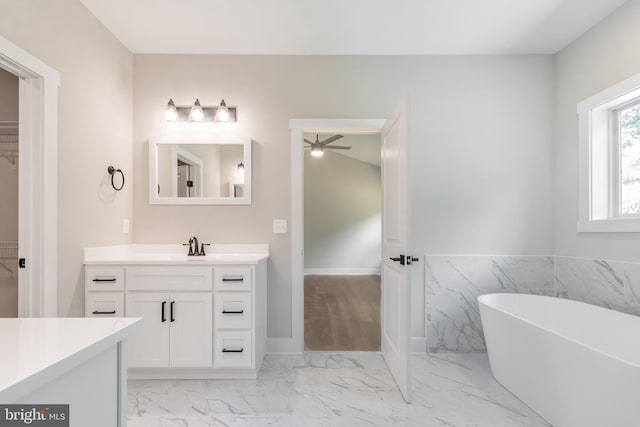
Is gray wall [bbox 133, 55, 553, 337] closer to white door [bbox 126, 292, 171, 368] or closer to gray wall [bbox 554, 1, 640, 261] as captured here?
gray wall [bbox 554, 1, 640, 261]

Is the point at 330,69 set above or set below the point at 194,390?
above

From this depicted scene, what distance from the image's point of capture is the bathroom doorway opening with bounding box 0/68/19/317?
2262 millimetres

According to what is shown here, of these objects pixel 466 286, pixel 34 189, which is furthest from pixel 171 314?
pixel 466 286

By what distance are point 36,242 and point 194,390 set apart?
1.35 m

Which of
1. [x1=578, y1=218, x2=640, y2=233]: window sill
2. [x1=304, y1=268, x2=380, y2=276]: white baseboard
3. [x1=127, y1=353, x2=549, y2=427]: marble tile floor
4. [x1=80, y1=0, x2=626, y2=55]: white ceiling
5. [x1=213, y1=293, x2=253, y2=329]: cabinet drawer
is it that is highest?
[x1=80, y1=0, x2=626, y2=55]: white ceiling

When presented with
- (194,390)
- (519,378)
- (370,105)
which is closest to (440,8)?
(370,105)

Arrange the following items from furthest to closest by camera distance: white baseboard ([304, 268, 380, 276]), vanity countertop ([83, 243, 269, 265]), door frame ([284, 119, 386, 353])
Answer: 1. white baseboard ([304, 268, 380, 276])
2. door frame ([284, 119, 386, 353])
3. vanity countertop ([83, 243, 269, 265])

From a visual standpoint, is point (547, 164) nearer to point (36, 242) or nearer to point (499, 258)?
point (499, 258)

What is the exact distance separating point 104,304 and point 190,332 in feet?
2.07

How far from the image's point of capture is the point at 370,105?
120 inches

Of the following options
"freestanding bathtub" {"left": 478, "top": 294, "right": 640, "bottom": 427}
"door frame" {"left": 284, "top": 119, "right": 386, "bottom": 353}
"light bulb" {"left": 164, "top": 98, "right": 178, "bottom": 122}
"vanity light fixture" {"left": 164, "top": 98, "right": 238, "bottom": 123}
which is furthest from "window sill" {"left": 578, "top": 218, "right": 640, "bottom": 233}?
"light bulb" {"left": 164, "top": 98, "right": 178, "bottom": 122}

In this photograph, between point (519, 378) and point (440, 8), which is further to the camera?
point (440, 8)

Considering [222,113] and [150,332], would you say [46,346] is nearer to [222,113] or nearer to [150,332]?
[150,332]

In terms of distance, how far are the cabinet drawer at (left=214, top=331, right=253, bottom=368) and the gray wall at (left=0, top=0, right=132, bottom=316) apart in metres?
0.99
